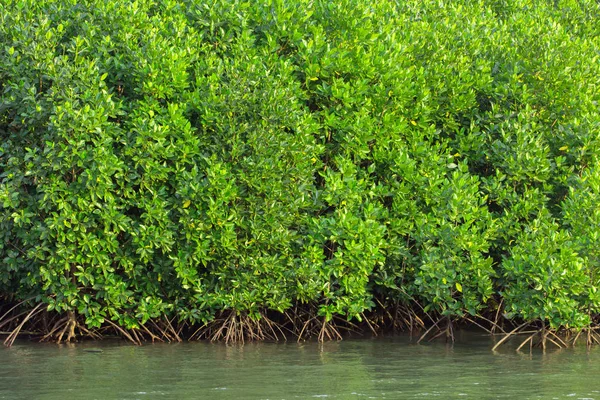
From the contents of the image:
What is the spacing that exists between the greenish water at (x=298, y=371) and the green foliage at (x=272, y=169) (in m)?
0.44

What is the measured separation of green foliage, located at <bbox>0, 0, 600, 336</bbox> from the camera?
34.9 feet

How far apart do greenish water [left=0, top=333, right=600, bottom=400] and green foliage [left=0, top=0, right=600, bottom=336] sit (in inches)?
17.4

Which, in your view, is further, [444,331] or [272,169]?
[444,331]

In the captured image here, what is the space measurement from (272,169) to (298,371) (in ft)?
7.57

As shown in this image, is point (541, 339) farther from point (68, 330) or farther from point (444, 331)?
point (68, 330)

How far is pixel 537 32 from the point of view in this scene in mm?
12570

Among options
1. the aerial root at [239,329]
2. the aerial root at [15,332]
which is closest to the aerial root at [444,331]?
the aerial root at [239,329]

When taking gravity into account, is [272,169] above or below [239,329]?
above

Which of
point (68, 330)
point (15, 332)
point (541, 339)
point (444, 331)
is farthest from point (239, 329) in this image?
point (541, 339)

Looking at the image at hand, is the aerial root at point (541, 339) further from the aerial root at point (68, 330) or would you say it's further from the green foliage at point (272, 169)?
the aerial root at point (68, 330)

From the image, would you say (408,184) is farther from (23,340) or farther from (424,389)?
(23,340)

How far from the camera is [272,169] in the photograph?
10875 mm

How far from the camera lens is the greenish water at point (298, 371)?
8414mm

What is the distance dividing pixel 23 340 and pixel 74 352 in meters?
1.19
